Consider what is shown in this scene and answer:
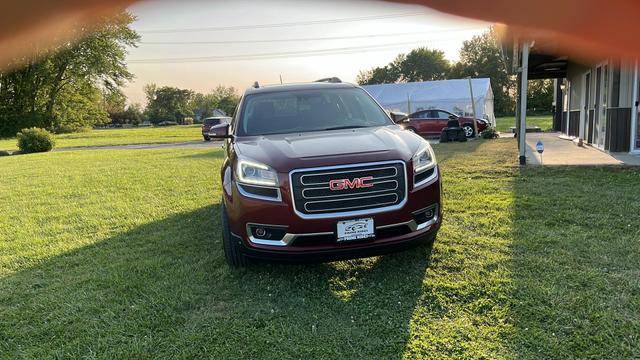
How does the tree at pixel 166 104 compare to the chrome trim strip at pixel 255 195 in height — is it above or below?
above

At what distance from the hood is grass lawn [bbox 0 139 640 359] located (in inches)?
38.6

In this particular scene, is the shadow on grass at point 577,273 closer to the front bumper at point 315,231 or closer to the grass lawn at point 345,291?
the grass lawn at point 345,291

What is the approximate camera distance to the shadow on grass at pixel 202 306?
2.77 meters

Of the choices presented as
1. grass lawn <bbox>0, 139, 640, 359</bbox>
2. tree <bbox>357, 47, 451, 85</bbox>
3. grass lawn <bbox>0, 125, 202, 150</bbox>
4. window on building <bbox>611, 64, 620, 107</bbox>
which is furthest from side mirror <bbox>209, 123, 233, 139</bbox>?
tree <bbox>357, 47, 451, 85</bbox>

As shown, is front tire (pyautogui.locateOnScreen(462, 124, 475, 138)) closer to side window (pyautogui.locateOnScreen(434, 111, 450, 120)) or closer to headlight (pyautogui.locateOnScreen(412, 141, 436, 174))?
side window (pyautogui.locateOnScreen(434, 111, 450, 120))

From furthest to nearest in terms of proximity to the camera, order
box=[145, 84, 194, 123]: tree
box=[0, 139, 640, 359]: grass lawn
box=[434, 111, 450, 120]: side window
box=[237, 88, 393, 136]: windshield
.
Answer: box=[145, 84, 194, 123]: tree, box=[434, 111, 450, 120]: side window, box=[237, 88, 393, 136]: windshield, box=[0, 139, 640, 359]: grass lawn

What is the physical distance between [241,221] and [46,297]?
5.40ft

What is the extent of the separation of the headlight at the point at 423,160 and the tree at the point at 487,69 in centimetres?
5478

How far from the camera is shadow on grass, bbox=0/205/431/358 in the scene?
277 centimetres

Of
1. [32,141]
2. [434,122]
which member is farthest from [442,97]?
[32,141]

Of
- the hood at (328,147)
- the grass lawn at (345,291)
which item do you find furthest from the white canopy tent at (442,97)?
the hood at (328,147)

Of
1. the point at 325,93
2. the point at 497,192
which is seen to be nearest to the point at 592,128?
the point at 497,192

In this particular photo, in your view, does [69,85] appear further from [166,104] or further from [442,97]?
[166,104]

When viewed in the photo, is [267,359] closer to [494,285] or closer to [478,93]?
[494,285]
